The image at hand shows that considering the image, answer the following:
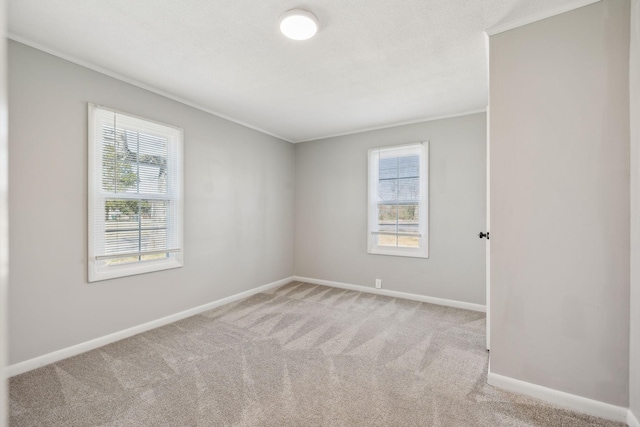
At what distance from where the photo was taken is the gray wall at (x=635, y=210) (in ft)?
5.34

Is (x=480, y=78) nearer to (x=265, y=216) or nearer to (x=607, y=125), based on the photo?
(x=607, y=125)

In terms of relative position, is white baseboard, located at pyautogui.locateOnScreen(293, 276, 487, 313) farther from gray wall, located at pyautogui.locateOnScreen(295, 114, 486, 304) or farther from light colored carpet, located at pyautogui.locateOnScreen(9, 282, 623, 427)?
light colored carpet, located at pyautogui.locateOnScreen(9, 282, 623, 427)

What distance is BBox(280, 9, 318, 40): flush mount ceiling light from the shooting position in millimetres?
1904

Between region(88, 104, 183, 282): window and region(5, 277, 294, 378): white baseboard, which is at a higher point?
region(88, 104, 183, 282): window

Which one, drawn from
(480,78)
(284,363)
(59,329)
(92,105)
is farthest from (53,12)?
(480,78)

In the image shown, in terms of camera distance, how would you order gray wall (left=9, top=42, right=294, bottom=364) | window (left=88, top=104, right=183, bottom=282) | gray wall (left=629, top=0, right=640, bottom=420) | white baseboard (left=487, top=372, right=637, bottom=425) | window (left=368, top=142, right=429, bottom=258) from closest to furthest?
1. gray wall (left=629, top=0, right=640, bottom=420)
2. white baseboard (left=487, top=372, right=637, bottom=425)
3. gray wall (left=9, top=42, right=294, bottom=364)
4. window (left=88, top=104, right=183, bottom=282)
5. window (left=368, top=142, right=429, bottom=258)

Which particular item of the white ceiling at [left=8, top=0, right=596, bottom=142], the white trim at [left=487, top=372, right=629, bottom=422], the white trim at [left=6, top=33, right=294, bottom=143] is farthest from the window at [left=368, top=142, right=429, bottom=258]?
the white trim at [left=6, top=33, right=294, bottom=143]

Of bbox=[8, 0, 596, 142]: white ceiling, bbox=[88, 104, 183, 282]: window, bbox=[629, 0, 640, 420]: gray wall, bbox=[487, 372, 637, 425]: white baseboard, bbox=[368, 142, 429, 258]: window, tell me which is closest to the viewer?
bbox=[629, 0, 640, 420]: gray wall

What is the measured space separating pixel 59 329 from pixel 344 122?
3.86m

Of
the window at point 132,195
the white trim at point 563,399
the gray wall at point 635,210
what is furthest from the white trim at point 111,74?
the white trim at point 563,399

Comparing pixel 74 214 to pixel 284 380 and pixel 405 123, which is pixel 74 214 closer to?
pixel 284 380

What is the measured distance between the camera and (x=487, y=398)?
197 cm

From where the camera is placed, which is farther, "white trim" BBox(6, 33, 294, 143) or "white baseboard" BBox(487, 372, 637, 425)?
"white trim" BBox(6, 33, 294, 143)

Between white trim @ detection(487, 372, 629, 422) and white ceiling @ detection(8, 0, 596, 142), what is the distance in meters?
2.50
